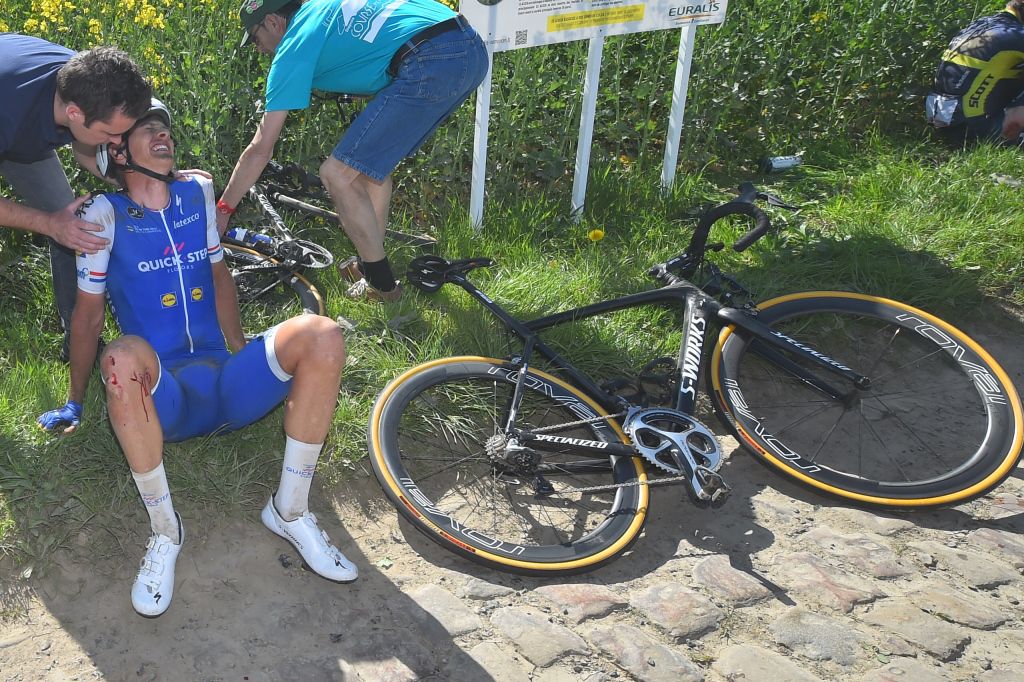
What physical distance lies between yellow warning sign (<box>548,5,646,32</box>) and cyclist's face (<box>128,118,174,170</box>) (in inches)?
115

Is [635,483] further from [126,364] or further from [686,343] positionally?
[126,364]

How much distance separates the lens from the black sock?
5.36 m

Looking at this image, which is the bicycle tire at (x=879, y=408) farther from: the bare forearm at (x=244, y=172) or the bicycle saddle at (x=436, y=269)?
the bare forearm at (x=244, y=172)

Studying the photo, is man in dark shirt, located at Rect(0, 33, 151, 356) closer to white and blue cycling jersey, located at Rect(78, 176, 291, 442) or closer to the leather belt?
white and blue cycling jersey, located at Rect(78, 176, 291, 442)

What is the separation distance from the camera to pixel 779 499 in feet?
15.1

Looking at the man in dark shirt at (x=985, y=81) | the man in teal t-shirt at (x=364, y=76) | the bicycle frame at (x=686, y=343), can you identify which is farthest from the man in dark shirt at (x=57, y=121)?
the man in dark shirt at (x=985, y=81)

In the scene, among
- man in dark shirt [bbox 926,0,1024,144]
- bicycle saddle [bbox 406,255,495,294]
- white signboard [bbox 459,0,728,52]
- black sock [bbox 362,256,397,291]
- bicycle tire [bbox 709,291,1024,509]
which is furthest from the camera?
man in dark shirt [bbox 926,0,1024,144]

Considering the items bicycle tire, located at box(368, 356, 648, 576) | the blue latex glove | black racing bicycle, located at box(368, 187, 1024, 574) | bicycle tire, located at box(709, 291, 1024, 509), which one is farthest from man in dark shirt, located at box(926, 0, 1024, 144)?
the blue latex glove

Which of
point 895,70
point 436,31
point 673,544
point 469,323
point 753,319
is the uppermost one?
point 436,31

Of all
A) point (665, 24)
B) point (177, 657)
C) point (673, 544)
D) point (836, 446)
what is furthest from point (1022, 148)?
point (177, 657)

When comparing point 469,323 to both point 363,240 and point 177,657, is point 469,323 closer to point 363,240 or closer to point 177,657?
point 363,240

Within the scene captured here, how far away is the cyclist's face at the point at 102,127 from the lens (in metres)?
3.70

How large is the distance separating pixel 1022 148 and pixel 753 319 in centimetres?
397

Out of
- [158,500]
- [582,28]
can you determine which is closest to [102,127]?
[158,500]
